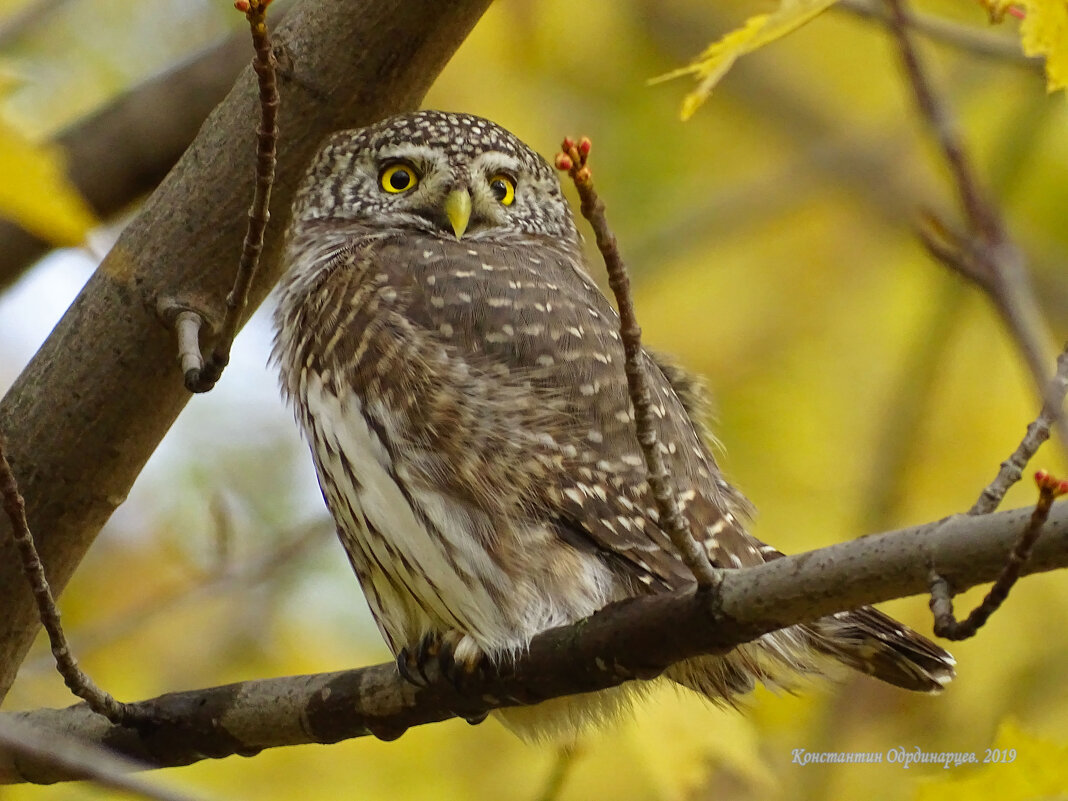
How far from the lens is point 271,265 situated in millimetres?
4172

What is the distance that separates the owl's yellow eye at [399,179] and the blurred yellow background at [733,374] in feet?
4.41

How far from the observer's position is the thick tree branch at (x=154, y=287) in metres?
3.68

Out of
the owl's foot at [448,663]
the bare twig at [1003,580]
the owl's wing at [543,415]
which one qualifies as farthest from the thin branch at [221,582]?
the bare twig at [1003,580]

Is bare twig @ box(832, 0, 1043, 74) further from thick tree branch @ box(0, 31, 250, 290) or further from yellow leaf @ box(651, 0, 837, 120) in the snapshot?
thick tree branch @ box(0, 31, 250, 290)

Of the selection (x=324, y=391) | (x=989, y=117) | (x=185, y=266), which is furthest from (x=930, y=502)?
(x=185, y=266)

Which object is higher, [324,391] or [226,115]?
[226,115]

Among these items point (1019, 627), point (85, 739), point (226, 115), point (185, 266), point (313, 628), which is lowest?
point (313, 628)

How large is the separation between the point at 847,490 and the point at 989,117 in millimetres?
2632

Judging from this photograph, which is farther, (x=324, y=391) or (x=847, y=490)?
(x=847, y=490)

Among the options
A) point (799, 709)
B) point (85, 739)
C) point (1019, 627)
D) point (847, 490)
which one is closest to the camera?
point (85, 739)

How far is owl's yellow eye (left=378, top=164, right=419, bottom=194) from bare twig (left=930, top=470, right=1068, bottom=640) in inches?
116

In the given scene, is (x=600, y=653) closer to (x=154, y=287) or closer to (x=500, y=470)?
(x=500, y=470)

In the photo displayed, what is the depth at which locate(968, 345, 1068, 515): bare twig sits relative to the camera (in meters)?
2.56

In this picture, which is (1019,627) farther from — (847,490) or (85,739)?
(85,739)
